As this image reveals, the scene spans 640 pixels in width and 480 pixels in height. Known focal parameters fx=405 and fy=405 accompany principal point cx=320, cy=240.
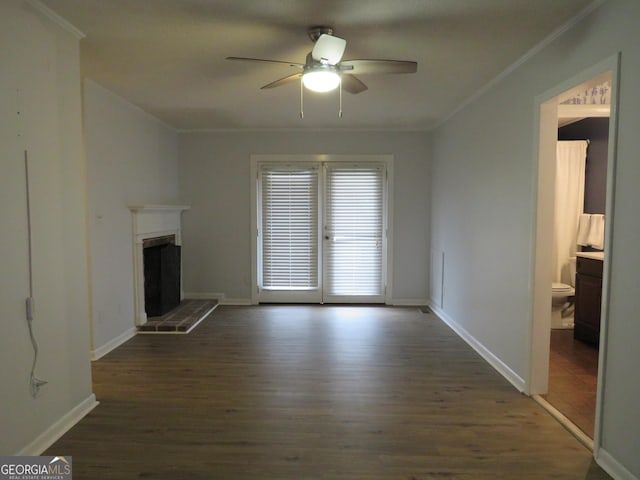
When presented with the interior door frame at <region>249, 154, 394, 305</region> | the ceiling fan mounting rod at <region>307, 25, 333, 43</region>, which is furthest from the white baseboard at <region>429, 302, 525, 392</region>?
the ceiling fan mounting rod at <region>307, 25, 333, 43</region>

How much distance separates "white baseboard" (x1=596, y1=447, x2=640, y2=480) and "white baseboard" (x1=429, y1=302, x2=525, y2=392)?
0.87m

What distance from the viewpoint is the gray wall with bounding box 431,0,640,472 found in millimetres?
1995

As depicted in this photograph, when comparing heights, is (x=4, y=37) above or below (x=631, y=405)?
above

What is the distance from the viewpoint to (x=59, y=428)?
246 cm

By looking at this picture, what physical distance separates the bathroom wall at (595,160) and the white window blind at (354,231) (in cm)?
249

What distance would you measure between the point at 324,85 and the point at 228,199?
3.47m

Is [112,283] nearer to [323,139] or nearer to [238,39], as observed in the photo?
[238,39]

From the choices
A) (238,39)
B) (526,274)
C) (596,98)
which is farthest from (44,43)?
(596,98)

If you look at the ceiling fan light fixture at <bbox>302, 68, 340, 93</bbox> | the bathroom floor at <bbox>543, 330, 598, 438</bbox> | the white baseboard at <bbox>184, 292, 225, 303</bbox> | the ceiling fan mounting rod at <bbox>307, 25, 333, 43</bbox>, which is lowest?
the bathroom floor at <bbox>543, 330, 598, 438</bbox>

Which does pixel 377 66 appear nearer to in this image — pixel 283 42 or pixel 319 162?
pixel 283 42

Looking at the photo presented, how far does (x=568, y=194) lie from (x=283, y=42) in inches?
148

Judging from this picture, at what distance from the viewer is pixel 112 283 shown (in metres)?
4.07

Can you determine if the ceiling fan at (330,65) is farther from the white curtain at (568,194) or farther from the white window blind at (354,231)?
the white window blind at (354,231)

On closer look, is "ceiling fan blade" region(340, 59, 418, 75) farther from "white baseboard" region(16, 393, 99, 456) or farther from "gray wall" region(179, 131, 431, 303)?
"gray wall" region(179, 131, 431, 303)
